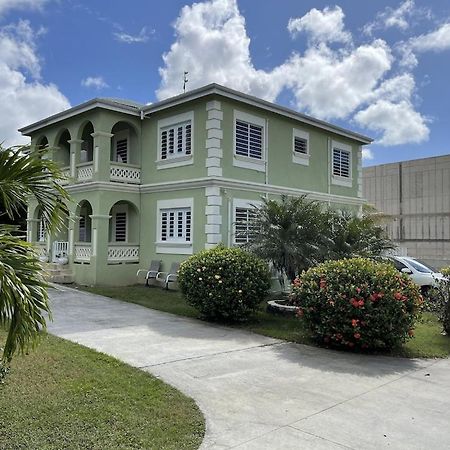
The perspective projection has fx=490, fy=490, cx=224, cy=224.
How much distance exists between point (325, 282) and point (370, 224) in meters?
4.25

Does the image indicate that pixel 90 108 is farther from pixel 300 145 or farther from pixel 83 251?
pixel 300 145

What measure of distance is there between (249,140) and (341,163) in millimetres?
6291

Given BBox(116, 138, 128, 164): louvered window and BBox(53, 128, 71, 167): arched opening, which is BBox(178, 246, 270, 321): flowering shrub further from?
BBox(53, 128, 71, 167): arched opening

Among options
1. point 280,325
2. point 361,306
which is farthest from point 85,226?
point 361,306

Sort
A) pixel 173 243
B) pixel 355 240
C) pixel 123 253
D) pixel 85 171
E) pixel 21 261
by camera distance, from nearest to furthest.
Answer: pixel 21 261, pixel 355 240, pixel 173 243, pixel 123 253, pixel 85 171

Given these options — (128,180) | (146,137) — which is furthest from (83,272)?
(146,137)

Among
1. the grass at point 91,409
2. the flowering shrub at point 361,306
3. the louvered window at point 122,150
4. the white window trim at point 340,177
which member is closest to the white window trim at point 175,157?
the louvered window at point 122,150

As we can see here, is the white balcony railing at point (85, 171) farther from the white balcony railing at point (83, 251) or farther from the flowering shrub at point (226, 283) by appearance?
the flowering shrub at point (226, 283)

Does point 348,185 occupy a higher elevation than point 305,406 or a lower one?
higher

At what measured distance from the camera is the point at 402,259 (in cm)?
1716

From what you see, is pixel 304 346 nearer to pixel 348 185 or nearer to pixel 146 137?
pixel 146 137

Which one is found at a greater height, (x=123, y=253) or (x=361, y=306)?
(x=123, y=253)

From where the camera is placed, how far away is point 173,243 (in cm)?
1739

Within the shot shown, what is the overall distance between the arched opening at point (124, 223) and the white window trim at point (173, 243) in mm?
1210
